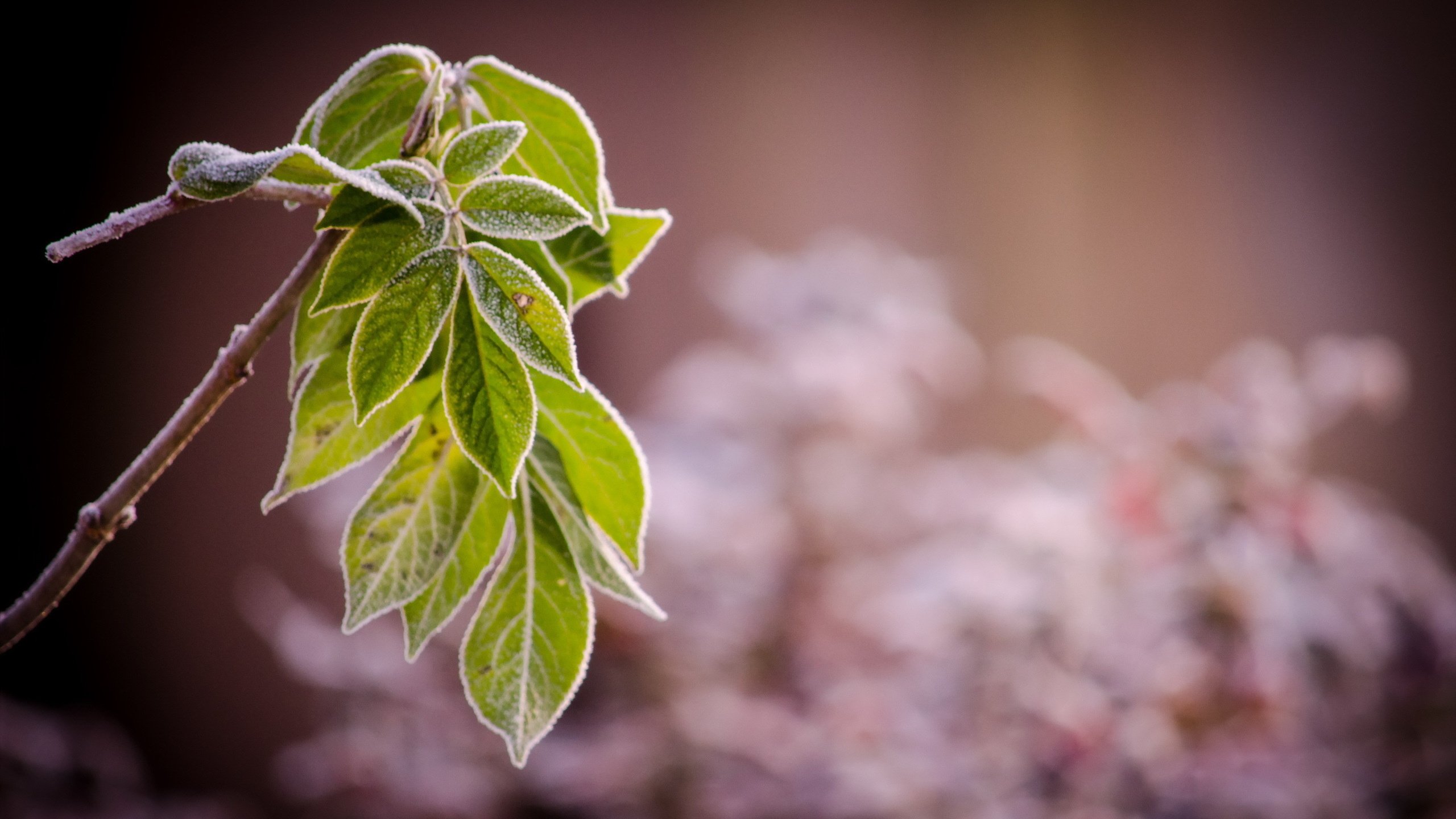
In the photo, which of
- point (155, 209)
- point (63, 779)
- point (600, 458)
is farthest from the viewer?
point (63, 779)

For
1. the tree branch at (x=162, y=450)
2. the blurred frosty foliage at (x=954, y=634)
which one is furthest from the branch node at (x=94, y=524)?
the blurred frosty foliage at (x=954, y=634)

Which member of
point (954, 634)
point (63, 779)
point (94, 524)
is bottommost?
point (63, 779)

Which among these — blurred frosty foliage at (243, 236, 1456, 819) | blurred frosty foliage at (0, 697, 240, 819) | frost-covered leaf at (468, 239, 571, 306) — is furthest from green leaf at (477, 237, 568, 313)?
blurred frosty foliage at (0, 697, 240, 819)

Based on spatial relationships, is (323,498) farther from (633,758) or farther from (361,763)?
(633,758)

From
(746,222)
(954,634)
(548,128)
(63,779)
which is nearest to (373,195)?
(548,128)

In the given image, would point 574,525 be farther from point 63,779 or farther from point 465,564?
point 63,779
